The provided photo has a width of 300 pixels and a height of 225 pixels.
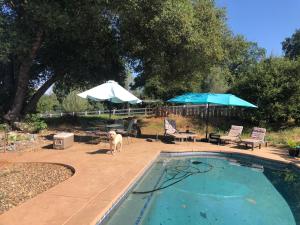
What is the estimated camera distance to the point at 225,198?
8.33 meters

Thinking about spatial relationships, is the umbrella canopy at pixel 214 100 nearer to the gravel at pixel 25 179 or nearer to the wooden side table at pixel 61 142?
the wooden side table at pixel 61 142

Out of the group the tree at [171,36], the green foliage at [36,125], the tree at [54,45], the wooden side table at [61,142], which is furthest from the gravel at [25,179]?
the tree at [171,36]

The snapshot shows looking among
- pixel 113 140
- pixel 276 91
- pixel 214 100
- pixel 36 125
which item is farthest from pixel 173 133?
pixel 276 91

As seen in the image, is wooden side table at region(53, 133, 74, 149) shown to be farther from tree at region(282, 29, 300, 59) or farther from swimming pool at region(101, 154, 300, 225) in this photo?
tree at region(282, 29, 300, 59)

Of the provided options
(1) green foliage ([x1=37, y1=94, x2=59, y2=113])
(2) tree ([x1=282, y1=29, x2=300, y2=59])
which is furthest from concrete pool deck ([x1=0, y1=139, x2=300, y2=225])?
(2) tree ([x1=282, y1=29, x2=300, y2=59])

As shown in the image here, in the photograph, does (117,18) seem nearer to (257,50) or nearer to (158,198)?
(158,198)

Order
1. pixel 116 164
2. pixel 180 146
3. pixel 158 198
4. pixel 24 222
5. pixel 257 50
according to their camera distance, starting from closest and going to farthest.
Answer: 1. pixel 24 222
2. pixel 158 198
3. pixel 116 164
4. pixel 180 146
5. pixel 257 50

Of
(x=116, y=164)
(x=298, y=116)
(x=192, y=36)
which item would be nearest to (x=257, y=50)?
(x=298, y=116)

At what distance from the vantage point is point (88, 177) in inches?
317

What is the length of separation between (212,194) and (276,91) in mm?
12309

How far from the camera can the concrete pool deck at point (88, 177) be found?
216 inches

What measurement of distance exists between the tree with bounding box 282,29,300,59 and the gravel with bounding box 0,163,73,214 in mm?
58172

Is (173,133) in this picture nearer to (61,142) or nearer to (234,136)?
(234,136)

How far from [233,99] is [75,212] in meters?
10.4
